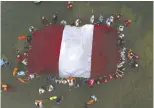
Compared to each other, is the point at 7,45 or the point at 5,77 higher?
the point at 7,45

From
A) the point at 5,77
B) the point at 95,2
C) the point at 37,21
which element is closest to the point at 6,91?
the point at 5,77

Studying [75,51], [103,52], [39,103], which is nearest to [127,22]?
[103,52]

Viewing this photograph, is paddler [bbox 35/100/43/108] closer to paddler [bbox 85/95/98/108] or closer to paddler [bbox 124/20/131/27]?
paddler [bbox 85/95/98/108]

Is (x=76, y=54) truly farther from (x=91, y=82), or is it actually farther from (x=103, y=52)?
(x=91, y=82)

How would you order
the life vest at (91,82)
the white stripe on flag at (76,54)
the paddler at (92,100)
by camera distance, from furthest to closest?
the paddler at (92,100)
the life vest at (91,82)
the white stripe on flag at (76,54)

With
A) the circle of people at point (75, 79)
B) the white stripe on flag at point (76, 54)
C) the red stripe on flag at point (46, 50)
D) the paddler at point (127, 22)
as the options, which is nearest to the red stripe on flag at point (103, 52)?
the white stripe on flag at point (76, 54)

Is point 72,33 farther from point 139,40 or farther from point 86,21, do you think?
point 139,40

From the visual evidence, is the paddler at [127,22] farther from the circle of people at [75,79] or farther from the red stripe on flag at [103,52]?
the red stripe on flag at [103,52]
